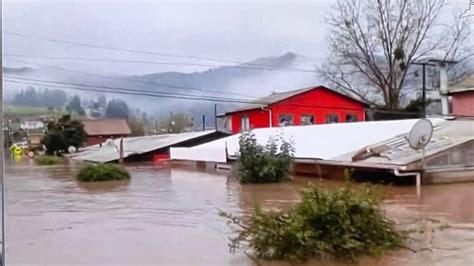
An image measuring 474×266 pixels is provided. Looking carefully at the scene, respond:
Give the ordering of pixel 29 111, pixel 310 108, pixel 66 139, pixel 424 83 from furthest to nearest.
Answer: pixel 310 108 < pixel 424 83 < pixel 66 139 < pixel 29 111

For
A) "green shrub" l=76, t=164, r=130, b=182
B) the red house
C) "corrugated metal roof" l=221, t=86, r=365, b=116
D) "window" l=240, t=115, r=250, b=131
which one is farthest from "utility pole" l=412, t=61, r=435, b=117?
"green shrub" l=76, t=164, r=130, b=182

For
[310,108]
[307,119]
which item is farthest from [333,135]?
[307,119]

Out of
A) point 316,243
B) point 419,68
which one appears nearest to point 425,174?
point 419,68

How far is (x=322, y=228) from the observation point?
106 inches

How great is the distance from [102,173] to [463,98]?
4.39 meters

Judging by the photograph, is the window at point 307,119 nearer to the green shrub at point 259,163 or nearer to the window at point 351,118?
the window at point 351,118

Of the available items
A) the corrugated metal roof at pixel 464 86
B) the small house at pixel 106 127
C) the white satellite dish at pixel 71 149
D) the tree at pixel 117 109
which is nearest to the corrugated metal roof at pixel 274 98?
the corrugated metal roof at pixel 464 86

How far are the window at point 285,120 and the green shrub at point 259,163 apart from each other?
99cm

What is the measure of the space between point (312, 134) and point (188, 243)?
4.92m

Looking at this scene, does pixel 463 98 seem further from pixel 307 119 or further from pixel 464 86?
pixel 307 119

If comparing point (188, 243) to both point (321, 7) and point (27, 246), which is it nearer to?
point (27, 246)

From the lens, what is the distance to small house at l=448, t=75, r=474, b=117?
23.7 feet

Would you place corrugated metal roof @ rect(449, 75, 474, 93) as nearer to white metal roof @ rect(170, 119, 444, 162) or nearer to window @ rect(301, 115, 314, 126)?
white metal roof @ rect(170, 119, 444, 162)

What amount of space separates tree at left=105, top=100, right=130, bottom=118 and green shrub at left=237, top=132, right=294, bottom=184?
3551 mm
